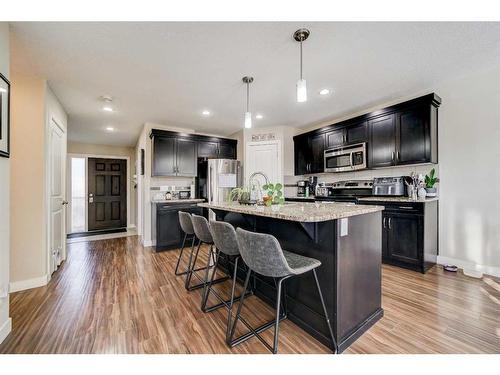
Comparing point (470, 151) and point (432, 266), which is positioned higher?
point (470, 151)

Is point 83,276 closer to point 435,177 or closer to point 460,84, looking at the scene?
point 435,177

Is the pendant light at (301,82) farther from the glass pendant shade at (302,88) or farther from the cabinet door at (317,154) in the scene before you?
the cabinet door at (317,154)

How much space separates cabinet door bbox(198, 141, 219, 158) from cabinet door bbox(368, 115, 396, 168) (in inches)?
123

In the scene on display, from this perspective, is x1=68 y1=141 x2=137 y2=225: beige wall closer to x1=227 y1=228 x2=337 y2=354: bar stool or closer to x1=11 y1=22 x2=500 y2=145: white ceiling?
x1=11 y1=22 x2=500 y2=145: white ceiling

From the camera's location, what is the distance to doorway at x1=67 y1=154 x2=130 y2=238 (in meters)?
5.89

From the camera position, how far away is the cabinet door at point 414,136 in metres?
2.96

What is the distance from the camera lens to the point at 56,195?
3150 mm

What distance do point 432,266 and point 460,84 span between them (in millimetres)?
2451

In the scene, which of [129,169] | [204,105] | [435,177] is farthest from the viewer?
[129,169]

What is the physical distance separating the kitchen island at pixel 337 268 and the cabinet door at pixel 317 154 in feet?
8.75

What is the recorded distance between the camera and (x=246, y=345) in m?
1.53

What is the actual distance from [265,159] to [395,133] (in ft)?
8.17

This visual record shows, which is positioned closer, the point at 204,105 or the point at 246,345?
the point at 246,345
